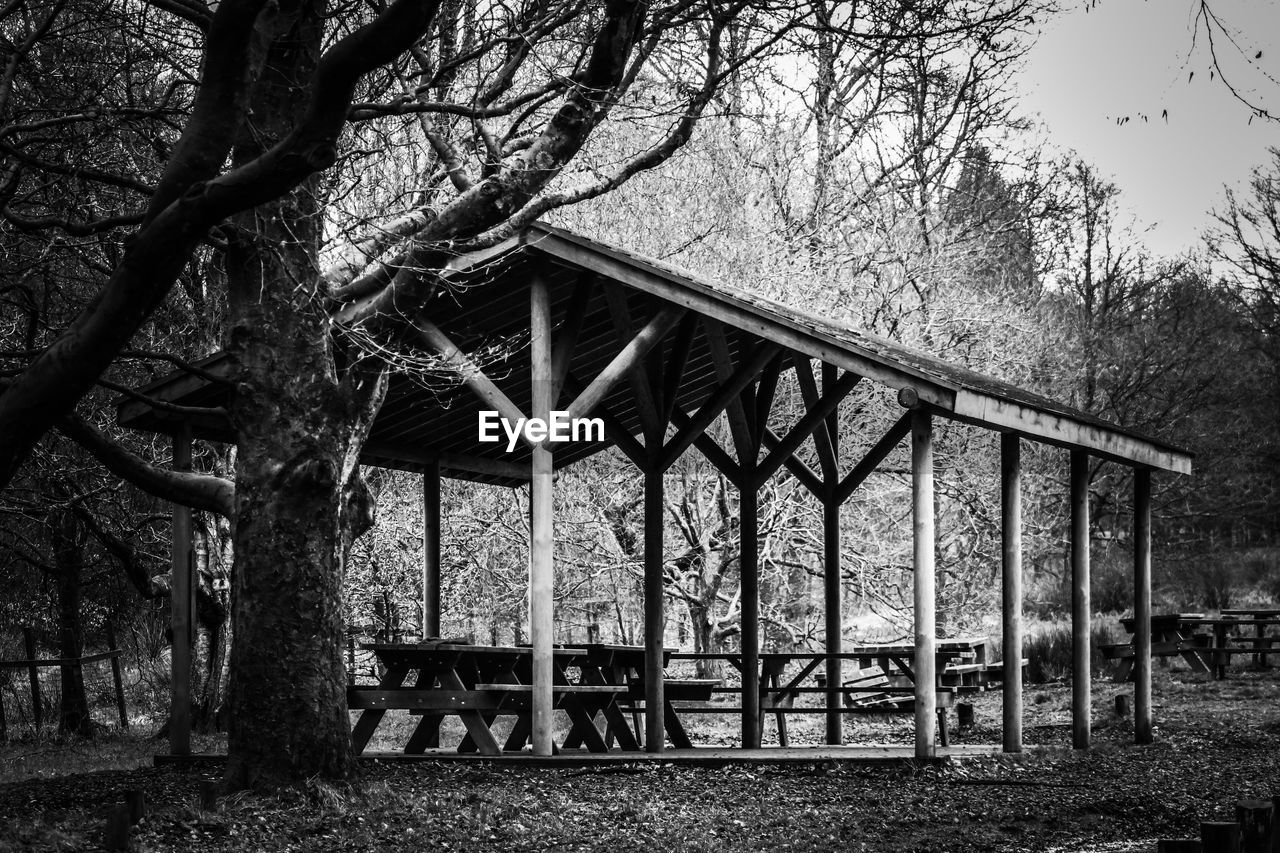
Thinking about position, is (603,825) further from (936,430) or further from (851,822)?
(936,430)

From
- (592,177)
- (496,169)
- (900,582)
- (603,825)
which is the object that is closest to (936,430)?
(900,582)

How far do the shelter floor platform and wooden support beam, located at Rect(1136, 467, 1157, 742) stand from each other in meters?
1.90

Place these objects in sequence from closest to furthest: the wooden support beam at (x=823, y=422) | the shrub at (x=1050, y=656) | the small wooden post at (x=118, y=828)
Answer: the small wooden post at (x=118, y=828), the wooden support beam at (x=823, y=422), the shrub at (x=1050, y=656)

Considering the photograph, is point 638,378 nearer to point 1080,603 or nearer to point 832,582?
point 832,582

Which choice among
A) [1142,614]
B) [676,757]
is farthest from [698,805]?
[1142,614]

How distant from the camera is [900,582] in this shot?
21641 millimetres

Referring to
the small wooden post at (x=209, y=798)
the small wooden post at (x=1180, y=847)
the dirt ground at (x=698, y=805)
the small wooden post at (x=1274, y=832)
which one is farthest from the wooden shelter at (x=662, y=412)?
the small wooden post at (x=1180, y=847)

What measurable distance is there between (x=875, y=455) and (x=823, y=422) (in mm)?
685

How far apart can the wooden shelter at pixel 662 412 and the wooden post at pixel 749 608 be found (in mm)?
20

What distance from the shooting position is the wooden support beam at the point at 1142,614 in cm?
1248

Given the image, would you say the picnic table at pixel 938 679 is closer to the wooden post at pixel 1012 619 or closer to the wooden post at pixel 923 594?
the wooden post at pixel 1012 619

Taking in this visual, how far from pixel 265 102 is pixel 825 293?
11.6m

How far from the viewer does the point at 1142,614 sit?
504 inches

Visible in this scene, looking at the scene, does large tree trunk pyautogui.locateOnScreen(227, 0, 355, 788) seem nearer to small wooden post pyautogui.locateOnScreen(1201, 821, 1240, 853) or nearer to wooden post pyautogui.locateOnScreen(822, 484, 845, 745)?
small wooden post pyautogui.locateOnScreen(1201, 821, 1240, 853)
